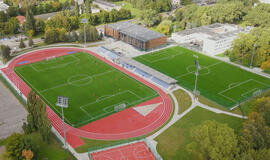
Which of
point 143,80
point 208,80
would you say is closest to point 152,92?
point 143,80

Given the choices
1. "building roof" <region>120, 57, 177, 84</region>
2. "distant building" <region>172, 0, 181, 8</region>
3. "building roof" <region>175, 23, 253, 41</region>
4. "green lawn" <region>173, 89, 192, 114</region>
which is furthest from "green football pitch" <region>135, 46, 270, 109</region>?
"distant building" <region>172, 0, 181, 8</region>

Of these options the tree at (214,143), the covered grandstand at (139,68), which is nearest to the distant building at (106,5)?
the covered grandstand at (139,68)

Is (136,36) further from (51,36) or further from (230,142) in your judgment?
(230,142)

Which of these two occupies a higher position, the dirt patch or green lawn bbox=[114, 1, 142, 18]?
green lawn bbox=[114, 1, 142, 18]

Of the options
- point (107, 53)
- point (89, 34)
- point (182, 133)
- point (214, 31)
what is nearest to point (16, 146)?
point (182, 133)

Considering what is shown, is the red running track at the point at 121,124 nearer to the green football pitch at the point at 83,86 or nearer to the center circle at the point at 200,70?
the green football pitch at the point at 83,86

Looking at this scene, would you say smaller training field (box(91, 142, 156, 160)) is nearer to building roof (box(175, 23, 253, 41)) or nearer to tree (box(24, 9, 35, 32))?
building roof (box(175, 23, 253, 41))

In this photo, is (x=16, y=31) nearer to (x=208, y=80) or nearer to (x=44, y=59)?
(x=44, y=59)
